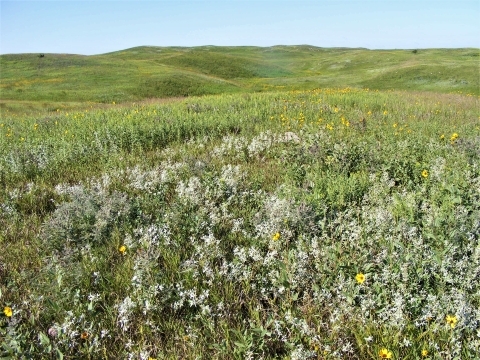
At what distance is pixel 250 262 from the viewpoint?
146 inches

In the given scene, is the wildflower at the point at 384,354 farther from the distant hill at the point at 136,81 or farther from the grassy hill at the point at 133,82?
the distant hill at the point at 136,81

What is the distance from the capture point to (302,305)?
313cm

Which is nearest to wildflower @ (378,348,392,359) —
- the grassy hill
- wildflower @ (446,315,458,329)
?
wildflower @ (446,315,458,329)

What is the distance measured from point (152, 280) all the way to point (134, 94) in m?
32.7

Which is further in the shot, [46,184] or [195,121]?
[195,121]

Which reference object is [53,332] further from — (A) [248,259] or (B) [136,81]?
(B) [136,81]

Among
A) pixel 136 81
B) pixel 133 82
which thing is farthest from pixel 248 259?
pixel 136 81

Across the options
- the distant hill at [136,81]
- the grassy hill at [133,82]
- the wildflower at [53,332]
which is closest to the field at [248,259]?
the wildflower at [53,332]

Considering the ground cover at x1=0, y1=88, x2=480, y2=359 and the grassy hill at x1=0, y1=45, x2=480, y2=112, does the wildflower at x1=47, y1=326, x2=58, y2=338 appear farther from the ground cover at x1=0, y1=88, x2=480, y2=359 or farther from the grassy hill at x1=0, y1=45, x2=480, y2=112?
the grassy hill at x1=0, y1=45, x2=480, y2=112

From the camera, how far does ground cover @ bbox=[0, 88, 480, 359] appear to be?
106 inches

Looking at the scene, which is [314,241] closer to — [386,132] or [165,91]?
[386,132]

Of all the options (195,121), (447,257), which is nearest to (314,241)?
(447,257)

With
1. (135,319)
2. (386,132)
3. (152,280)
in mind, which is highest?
(386,132)

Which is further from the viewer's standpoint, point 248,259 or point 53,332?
point 248,259
